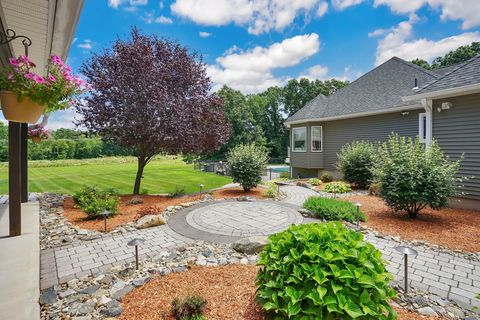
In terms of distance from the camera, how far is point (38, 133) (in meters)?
7.38

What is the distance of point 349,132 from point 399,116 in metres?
2.54

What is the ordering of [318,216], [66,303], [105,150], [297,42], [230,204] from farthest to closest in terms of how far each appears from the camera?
1. [105,150]
2. [297,42]
3. [230,204]
4. [318,216]
5. [66,303]

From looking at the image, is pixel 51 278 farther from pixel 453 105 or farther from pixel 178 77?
pixel 453 105

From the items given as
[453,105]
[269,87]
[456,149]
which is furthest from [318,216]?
[269,87]

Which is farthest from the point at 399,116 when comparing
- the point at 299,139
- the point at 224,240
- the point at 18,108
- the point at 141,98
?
the point at 18,108

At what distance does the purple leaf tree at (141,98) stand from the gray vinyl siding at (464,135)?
7.73m

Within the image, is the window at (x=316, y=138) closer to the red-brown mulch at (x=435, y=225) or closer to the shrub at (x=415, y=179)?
the red-brown mulch at (x=435, y=225)

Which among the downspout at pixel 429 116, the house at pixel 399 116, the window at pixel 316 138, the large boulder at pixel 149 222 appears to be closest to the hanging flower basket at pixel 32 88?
the large boulder at pixel 149 222

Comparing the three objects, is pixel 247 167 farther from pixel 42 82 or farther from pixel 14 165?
pixel 42 82

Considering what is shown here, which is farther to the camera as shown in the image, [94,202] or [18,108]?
[94,202]

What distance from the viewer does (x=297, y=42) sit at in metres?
15.2

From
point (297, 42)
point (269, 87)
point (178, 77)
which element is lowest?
point (178, 77)

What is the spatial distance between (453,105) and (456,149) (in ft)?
4.22

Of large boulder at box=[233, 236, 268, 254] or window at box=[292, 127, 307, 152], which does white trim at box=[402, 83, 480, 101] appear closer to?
large boulder at box=[233, 236, 268, 254]
